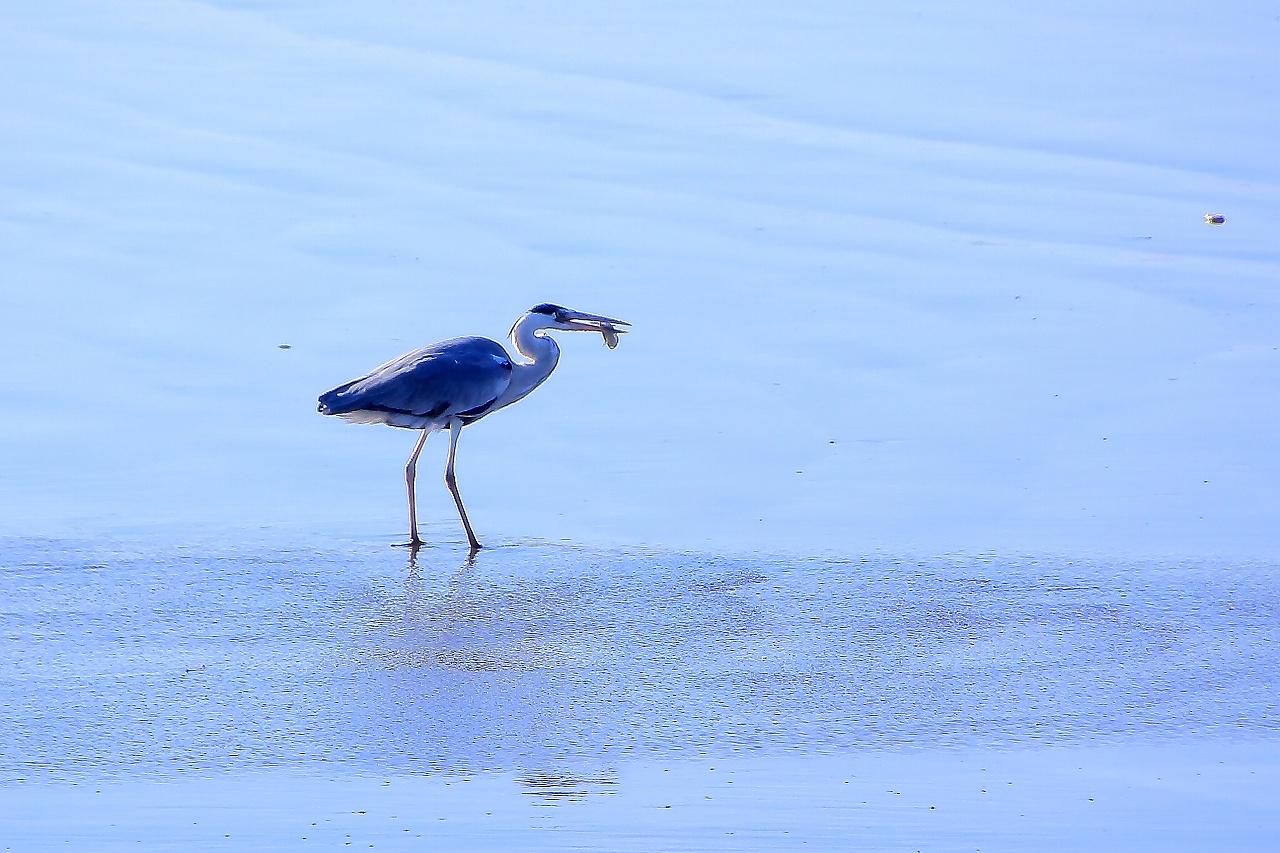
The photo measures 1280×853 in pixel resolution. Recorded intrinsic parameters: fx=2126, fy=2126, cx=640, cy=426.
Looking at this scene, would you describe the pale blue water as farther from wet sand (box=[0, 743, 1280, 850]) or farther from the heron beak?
the heron beak

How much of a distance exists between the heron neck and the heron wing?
21cm

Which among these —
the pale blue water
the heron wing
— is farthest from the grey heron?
the pale blue water

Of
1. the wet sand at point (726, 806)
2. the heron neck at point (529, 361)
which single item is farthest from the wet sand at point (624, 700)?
the heron neck at point (529, 361)

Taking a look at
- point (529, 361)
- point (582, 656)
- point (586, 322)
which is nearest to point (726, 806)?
point (582, 656)

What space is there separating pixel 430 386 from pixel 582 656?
2531 mm

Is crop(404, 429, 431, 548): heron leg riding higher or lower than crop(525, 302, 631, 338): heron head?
lower

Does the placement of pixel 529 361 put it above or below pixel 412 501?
above

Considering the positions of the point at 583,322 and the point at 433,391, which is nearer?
the point at 433,391

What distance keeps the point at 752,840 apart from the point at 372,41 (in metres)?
15.1

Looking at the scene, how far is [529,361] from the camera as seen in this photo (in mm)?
9867

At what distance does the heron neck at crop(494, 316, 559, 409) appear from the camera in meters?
9.70

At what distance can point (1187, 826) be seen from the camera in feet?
17.9

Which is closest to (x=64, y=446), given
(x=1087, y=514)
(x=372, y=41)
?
(x=1087, y=514)

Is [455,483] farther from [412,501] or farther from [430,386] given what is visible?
[430,386]
